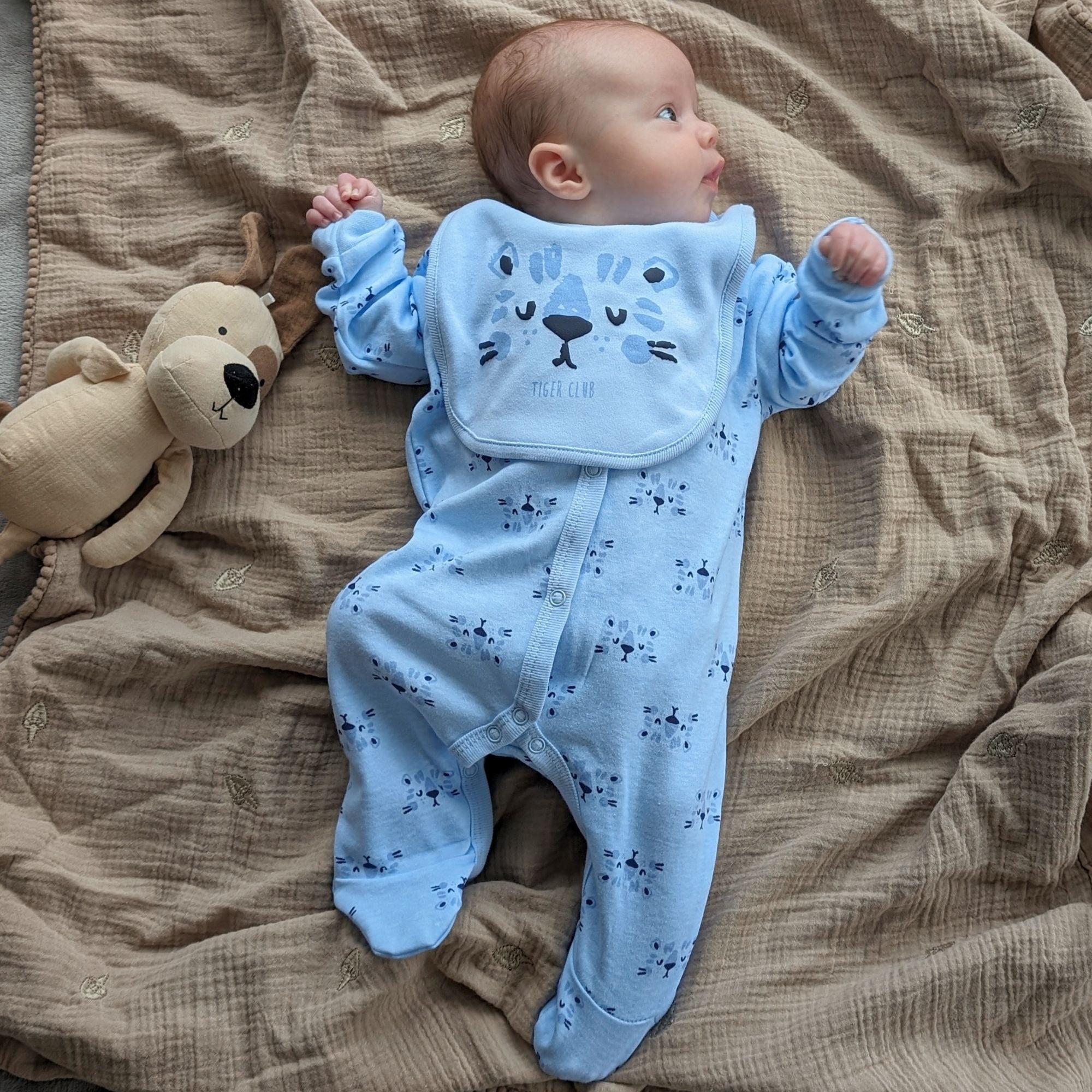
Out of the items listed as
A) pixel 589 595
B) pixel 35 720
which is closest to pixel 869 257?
pixel 589 595

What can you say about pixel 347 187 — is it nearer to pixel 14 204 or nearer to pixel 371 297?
pixel 371 297

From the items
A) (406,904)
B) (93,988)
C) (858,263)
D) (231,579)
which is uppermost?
(858,263)

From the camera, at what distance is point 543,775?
1.26 meters

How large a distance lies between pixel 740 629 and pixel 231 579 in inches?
24.5

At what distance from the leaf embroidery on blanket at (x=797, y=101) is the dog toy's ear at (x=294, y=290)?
0.62 metres

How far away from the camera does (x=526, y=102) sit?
51.1 inches

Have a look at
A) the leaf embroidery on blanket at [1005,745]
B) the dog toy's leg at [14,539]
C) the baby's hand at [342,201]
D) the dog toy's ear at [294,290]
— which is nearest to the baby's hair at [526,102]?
the baby's hand at [342,201]

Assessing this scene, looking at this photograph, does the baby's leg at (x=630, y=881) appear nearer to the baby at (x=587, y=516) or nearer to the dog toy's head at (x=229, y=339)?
the baby at (x=587, y=516)

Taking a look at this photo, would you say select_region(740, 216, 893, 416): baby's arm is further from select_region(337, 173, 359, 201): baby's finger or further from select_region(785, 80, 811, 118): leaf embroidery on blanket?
select_region(337, 173, 359, 201): baby's finger

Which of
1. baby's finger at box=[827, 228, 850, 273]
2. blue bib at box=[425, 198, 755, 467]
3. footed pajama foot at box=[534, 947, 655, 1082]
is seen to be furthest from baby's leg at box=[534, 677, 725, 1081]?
baby's finger at box=[827, 228, 850, 273]

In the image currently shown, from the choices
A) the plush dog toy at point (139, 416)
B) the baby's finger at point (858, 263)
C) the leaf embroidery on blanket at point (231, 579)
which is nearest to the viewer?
the baby's finger at point (858, 263)

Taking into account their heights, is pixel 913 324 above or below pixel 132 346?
above

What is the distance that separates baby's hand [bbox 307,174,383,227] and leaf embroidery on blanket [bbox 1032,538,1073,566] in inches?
35.5

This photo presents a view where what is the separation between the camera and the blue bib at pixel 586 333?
4.01 ft
